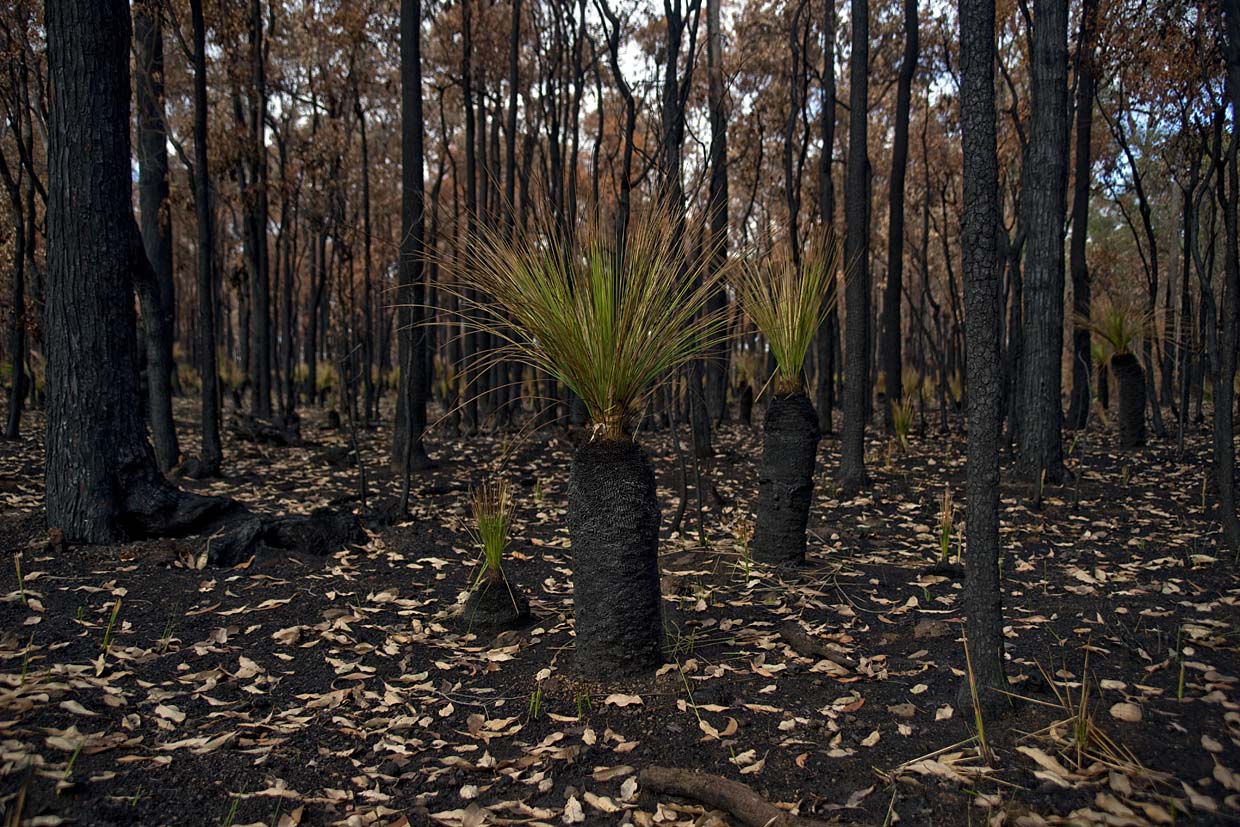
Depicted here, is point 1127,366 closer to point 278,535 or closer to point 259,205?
point 278,535

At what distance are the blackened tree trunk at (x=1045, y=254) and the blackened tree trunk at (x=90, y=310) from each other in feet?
19.3

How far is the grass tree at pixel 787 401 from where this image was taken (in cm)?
405

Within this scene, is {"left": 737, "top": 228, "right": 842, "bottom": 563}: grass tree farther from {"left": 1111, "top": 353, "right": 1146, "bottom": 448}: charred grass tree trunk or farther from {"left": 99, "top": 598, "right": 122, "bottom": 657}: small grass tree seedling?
{"left": 1111, "top": 353, "right": 1146, "bottom": 448}: charred grass tree trunk

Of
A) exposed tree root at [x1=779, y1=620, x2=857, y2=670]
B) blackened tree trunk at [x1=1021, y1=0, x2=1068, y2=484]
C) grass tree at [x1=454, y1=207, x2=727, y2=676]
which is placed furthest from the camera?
blackened tree trunk at [x1=1021, y1=0, x2=1068, y2=484]

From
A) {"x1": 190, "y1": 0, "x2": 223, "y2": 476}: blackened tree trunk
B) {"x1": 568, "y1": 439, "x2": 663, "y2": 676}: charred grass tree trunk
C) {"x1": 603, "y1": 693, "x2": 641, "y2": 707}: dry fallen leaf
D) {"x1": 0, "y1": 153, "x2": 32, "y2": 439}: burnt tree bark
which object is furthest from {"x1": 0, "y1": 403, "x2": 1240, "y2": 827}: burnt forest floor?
{"x1": 0, "y1": 153, "x2": 32, "y2": 439}: burnt tree bark

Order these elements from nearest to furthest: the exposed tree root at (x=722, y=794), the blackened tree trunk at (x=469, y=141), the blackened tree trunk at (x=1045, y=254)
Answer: the exposed tree root at (x=722, y=794) → the blackened tree trunk at (x=1045, y=254) → the blackened tree trunk at (x=469, y=141)

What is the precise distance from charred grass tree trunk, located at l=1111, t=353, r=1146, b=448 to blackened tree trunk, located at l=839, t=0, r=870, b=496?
322 cm

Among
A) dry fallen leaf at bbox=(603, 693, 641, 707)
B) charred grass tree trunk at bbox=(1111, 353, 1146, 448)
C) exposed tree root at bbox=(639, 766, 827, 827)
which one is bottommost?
exposed tree root at bbox=(639, 766, 827, 827)

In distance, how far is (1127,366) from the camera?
25.7 feet

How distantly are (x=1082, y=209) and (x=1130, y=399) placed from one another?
7.13 ft

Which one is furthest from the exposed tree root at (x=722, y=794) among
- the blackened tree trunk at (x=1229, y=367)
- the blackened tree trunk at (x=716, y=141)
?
the blackened tree trunk at (x=1229, y=367)

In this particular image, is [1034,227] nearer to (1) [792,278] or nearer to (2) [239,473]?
(1) [792,278]

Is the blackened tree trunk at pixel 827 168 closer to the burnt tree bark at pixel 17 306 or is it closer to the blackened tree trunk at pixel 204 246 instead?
the blackened tree trunk at pixel 204 246

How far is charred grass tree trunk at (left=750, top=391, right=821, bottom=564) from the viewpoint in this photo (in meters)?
4.19
